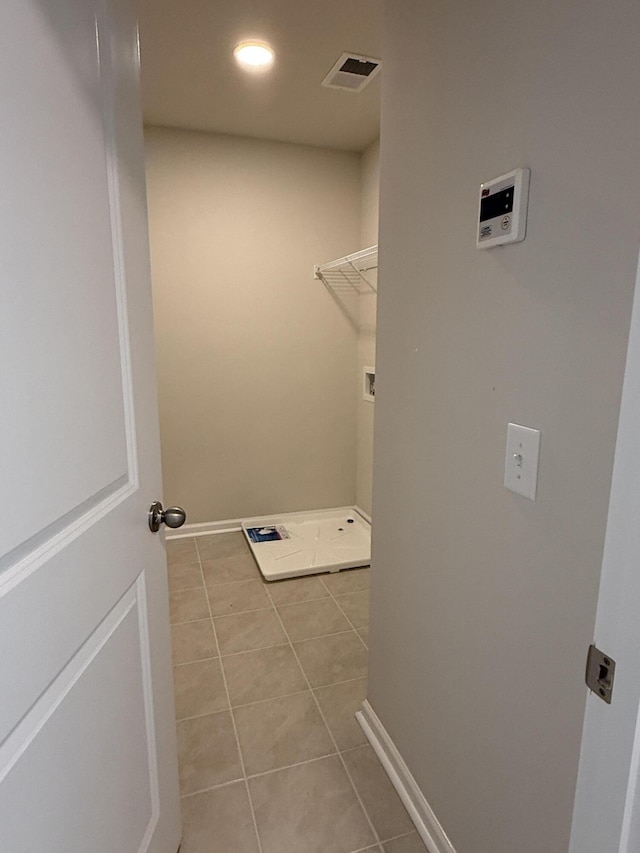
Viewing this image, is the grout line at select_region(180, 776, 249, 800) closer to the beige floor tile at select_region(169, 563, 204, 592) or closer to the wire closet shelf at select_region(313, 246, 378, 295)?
the beige floor tile at select_region(169, 563, 204, 592)

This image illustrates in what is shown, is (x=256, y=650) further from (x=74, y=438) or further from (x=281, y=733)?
(x=74, y=438)

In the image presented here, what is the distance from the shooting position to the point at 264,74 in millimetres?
2172

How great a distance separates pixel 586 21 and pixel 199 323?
2.60 m

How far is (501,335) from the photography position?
94 centimetres

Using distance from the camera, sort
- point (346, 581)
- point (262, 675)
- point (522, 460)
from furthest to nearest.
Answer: point (346, 581) < point (262, 675) < point (522, 460)

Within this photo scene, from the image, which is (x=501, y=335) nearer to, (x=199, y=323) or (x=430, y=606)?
(x=430, y=606)

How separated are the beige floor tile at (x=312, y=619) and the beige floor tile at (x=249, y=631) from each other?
53mm

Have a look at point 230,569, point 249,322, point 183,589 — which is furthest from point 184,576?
point 249,322

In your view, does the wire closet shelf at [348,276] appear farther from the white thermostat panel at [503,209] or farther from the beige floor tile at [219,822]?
the beige floor tile at [219,822]

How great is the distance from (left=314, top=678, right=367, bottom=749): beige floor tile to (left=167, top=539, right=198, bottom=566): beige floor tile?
52.9 inches

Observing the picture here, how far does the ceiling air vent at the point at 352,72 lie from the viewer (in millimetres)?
2049

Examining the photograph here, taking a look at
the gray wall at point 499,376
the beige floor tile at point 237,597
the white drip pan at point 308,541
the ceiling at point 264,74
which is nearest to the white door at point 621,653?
the gray wall at point 499,376

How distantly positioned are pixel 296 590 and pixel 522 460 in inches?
77.6

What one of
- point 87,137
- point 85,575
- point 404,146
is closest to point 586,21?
point 404,146
